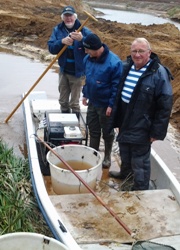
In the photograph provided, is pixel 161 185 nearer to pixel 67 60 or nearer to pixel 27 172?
pixel 27 172

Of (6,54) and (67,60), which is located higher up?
(67,60)

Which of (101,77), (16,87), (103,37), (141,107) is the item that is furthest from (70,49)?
(103,37)

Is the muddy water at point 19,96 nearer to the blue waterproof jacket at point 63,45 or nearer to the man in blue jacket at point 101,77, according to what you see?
the blue waterproof jacket at point 63,45

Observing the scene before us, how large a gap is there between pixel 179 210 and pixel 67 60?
2657mm

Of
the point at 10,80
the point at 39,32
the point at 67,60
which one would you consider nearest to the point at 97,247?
the point at 67,60

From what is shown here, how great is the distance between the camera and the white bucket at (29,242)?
2.88 metres

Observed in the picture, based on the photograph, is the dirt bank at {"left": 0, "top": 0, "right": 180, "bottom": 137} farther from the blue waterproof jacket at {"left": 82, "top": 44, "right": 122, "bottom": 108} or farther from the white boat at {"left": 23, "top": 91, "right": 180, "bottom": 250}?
the white boat at {"left": 23, "top": 91, "right": 180, "bottom": 250}

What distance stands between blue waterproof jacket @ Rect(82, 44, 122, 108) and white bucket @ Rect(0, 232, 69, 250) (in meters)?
1.90

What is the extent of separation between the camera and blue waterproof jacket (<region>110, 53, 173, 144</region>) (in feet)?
12.0

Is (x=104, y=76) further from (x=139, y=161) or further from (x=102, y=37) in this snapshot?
(x=102, y=37)

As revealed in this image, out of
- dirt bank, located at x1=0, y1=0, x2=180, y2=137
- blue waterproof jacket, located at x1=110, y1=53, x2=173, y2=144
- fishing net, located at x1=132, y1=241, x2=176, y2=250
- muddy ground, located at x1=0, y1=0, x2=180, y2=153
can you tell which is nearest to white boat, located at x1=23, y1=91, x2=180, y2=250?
fishing net, located at x1=132, y1=241, x2=176, y2=250

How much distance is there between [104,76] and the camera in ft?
14.3

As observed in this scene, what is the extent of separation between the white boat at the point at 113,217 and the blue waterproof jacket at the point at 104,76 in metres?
1.00

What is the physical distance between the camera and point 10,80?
34.8 ft
